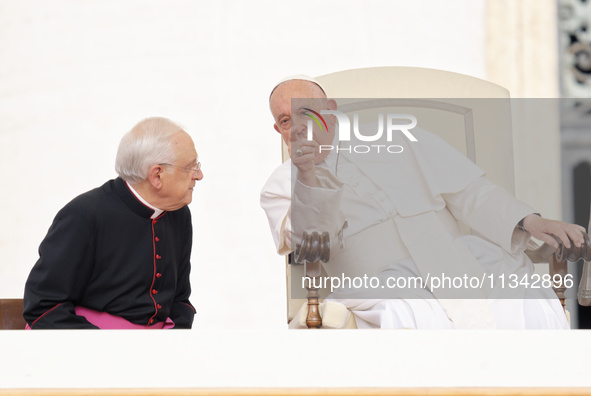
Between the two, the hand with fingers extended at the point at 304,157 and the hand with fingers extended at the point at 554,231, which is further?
the hand with fingers extended at the point at 304,157

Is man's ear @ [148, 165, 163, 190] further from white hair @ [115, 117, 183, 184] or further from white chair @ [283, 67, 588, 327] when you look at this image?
white chair @ [283, 67, 588, 327]

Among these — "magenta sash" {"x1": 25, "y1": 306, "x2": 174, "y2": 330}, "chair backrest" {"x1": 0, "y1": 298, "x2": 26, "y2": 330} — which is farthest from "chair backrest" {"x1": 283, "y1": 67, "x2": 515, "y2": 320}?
"chair backrest" {"x1": 0, "y1": 298, "x2": 26, "y2": 330}

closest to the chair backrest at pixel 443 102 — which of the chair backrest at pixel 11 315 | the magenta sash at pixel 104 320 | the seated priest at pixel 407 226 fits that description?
the seated priest at pixel 407 226

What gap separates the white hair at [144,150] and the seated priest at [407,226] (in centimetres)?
41

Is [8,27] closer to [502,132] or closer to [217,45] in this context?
[217,45]

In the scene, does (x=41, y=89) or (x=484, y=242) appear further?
(x=41, y=89)

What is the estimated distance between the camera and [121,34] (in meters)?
4.39

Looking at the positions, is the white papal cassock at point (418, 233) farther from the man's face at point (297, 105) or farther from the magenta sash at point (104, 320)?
the magenta sash at point (104, 320)

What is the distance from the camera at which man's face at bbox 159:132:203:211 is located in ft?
7.93

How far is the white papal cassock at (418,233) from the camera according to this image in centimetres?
234

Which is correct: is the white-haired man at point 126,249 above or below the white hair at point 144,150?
below

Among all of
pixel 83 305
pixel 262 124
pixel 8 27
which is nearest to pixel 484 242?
pixel 83 305

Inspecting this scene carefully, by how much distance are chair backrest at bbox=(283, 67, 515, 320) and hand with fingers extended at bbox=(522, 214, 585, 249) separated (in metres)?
0.66

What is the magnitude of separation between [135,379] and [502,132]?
2492mm
